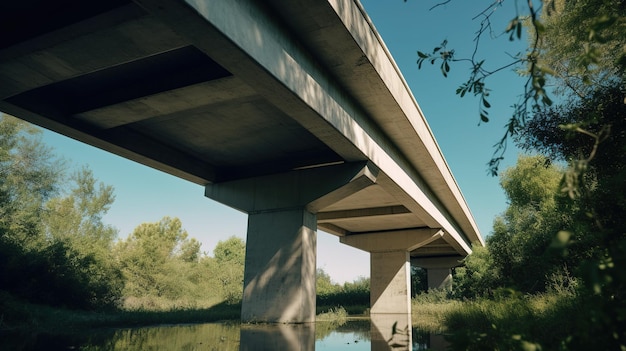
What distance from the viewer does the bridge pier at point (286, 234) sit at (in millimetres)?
16078

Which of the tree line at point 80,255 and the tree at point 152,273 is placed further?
the tree at point 152,273

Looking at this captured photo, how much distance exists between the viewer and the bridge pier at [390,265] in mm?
30438

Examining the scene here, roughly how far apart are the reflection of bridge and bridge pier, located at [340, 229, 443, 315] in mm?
7495

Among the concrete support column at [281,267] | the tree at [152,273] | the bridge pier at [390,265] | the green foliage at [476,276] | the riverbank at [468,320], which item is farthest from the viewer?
the tree at [152,273]

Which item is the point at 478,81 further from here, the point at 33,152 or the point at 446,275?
the point at 446,275

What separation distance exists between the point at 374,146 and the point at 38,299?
16190 mm

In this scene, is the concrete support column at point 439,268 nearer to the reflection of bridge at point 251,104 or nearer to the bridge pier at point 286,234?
the reflection of bridge at point 251,104

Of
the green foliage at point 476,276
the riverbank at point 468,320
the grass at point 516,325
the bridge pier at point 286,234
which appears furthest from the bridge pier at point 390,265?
the grass at point 516,325

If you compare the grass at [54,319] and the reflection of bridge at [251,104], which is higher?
the reflection of bridge at [251,104]

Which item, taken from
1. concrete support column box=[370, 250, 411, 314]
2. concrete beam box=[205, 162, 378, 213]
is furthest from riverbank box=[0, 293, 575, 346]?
concrete support column box=[370, 250, 411, 314]

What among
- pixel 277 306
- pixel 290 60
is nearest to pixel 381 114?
pixel 290 60

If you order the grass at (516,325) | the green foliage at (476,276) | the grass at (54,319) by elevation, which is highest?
the green foliage at (476,276)

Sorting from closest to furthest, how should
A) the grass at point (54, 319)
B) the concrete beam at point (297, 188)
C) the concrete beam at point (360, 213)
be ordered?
the grass at point (54, 319) < the concrete beam at point (297, 188) < the concrete beam at point (360, 213)

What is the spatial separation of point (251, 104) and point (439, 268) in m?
45.1
